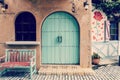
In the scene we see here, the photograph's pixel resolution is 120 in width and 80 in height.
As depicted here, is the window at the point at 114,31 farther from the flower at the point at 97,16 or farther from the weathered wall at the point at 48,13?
the weathered wall at the point at 48,13

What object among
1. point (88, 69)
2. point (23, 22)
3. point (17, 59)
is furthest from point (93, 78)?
point (23, 22)

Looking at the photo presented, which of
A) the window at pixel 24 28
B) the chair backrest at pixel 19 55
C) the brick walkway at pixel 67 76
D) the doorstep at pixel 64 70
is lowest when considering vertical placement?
the brick walkway at pixel 67 76

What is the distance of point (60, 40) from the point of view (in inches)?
489

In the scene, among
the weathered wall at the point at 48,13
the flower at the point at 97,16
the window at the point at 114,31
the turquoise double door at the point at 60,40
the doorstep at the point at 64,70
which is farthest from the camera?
the window at the point at 114,31

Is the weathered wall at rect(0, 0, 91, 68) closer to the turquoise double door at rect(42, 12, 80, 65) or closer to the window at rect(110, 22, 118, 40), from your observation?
the turquoise double door at rect(42, 12, 80, 65)

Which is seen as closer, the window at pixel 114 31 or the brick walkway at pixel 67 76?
the brick walkway at pixel 67 76

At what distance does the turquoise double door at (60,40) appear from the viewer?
12.4m

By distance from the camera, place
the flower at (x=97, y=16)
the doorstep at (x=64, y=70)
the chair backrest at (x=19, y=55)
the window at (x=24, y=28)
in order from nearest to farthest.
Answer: the doorstep at (x=64, y=70) → the chair backrest at (x=19, y=55) → the window at (x=24, y=28) → the flower at (x=97, y=16)

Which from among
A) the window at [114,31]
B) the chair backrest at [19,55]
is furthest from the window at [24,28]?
the window at [114,31]

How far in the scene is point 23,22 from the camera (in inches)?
498

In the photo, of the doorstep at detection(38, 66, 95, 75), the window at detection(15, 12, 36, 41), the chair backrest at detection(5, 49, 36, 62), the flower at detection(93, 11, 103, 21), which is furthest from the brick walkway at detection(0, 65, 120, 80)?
the flower at detection(93, 11, 103, 21)

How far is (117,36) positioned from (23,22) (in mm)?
8352

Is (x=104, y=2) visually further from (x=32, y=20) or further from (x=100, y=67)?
(x=32, y=20)

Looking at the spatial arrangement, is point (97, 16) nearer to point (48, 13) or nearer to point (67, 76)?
point (48, 13)
